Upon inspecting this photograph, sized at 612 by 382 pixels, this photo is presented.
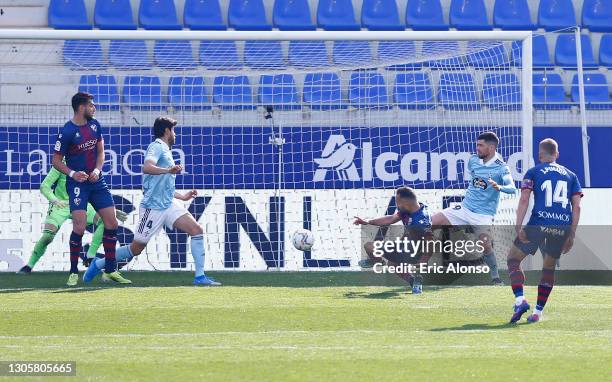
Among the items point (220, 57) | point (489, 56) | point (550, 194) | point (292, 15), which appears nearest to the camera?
point (550, 194)

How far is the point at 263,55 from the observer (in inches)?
618

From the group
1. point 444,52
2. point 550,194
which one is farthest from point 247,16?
point 550,194

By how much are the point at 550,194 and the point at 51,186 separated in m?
6.43

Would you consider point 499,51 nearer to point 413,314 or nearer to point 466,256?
point 466,256

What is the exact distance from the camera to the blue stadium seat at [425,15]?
21656mm

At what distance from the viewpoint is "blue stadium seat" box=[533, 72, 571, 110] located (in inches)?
718

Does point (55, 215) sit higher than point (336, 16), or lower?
lower

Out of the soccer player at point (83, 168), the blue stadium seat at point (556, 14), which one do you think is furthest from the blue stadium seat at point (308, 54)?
the blue stadium seat at point (556, 14)

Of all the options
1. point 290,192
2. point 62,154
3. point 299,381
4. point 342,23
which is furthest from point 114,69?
point 299,381

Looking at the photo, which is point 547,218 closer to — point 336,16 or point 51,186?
point 51,186

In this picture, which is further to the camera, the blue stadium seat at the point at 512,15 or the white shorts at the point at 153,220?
the blue stadium seat at the point at 512,15

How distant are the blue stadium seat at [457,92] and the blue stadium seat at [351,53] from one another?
3.75 ft

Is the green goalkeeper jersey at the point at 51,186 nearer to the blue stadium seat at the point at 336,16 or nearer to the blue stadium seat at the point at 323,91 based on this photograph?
the blue stadium seat at the point at 323,91

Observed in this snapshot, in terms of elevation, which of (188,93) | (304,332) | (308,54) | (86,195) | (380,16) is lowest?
(304,332)
